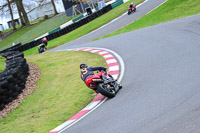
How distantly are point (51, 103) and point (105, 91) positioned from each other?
7.85ft

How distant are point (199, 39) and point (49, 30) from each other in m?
28.5

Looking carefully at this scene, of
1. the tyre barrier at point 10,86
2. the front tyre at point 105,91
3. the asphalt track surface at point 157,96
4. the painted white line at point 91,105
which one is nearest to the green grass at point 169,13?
the asphalt track surface at point 157,96

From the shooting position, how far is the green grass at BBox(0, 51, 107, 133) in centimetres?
824

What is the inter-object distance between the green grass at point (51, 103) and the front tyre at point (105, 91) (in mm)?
720

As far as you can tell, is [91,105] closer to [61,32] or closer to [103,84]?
[103,84]

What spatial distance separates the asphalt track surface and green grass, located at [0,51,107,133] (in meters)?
1.14

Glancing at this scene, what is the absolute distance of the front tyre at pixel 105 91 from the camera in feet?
26.6

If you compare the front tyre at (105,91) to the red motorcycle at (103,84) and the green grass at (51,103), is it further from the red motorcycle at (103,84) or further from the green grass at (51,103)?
the green grass at (51,103)

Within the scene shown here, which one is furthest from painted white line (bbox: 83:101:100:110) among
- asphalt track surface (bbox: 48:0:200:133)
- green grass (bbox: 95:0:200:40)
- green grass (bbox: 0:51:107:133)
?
green grass (bbox: 95:0:200:40)

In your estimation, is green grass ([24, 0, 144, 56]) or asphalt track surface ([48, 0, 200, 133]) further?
green grass ([24, 0, 144, 56])

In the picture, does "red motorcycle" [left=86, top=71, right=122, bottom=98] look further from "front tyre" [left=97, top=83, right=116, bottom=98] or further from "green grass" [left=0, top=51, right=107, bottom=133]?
"green grass" [left=0, top=51, right=107, bottom=133]

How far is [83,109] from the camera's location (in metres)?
8.29

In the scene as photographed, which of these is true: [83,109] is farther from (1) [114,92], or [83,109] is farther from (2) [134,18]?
(2) [134,18]

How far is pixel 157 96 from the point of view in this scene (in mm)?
6961
